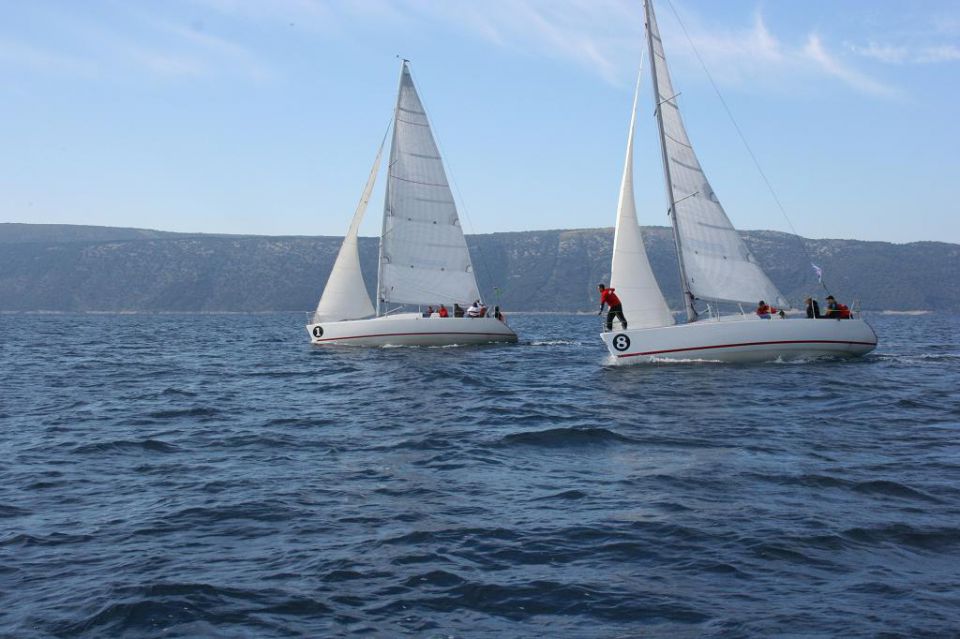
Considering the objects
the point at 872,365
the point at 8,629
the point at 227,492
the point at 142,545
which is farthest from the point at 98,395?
the point at 872,365

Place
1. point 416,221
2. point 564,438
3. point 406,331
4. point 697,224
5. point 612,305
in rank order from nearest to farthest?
point 564,438
point 612,305
point 697,224
point 406,331
point 416,221

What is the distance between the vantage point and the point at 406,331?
32781mm

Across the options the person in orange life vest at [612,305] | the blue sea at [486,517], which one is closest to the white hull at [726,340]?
the person in orange life vest at [612,305]

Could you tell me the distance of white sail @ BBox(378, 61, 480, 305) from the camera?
Answer: 3378cm

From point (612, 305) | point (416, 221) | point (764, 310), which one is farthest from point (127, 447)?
point (416, 221)

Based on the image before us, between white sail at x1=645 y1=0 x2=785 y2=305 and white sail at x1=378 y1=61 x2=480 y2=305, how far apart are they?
10.9 metres

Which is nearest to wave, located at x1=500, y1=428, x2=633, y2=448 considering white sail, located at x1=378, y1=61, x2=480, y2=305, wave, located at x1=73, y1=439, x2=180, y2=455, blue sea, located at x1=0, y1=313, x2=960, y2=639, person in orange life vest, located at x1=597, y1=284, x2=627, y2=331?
blue sea, located at x1=0, y1=313, x2=960, y2=639

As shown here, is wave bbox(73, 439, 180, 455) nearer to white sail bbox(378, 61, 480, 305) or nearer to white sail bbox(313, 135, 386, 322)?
white sail bbox(378, 61, 480, 305)

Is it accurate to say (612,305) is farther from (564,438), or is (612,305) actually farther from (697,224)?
(564,438)

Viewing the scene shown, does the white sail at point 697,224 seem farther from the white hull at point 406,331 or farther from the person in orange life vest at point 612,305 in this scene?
the white hull at point 406,331

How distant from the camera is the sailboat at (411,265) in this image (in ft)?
109

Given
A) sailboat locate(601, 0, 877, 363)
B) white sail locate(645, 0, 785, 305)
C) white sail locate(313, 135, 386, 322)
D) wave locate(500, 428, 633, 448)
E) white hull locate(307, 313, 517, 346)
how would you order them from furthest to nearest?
white sail locate(313, 135, 386, 322) < white hull locate(307, 313, 517, 346) < white sail locate(645, 0, 785, 305) < sailboat locate(601, 0, 877, 363) < wave locate(500, 428, 633, 448)

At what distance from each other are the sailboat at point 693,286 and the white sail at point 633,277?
3cm

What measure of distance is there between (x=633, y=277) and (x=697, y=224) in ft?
9.42
